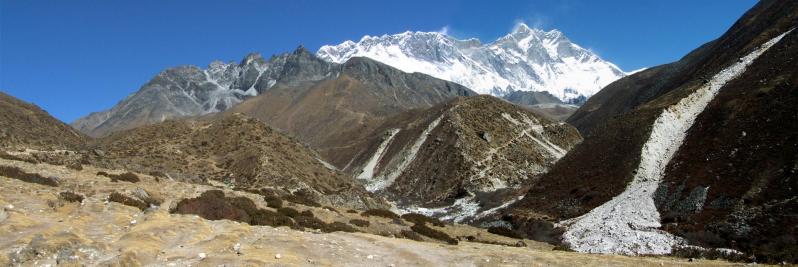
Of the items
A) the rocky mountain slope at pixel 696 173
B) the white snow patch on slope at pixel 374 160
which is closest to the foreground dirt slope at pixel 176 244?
the rocky mountain slope at pixel 696 173

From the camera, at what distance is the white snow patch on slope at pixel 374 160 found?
11973cm

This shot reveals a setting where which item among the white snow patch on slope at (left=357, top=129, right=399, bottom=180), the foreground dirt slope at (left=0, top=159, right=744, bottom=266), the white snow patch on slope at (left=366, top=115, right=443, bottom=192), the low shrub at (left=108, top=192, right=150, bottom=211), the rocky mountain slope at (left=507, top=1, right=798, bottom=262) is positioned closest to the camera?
the foreground dirt slope at (left=0, top=159, right=744, bottom=266)

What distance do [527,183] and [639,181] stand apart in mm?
32889

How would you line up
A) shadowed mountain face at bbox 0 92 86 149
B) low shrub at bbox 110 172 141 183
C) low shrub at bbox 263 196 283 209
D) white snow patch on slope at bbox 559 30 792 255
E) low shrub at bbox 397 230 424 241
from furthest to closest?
1. shadowed mountain face at bbox 0 92 86 149
2. white snow patch on slope at bbox 559 30 792 255
3. low shrub at bbox 110 172 141 183
4. low shrub at bbox 263 196 283 209
5. low shrub at bbox 397 230 424 241

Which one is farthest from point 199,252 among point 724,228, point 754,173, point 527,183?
point 527,183

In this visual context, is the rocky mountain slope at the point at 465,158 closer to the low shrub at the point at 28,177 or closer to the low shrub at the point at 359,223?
the low shrub at the point at 359,223

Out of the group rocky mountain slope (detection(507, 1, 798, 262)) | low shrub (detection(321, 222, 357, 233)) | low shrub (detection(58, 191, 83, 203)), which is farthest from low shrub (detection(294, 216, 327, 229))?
rocky mountain slope (detection(507, 1, 798, 262))

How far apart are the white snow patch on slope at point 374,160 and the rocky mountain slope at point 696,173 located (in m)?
53.6

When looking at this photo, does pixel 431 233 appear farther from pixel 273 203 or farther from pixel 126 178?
pixel 126 178

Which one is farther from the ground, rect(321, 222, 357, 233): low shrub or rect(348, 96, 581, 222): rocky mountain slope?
rect(348, 96, 581, 222): rocky mountain slope

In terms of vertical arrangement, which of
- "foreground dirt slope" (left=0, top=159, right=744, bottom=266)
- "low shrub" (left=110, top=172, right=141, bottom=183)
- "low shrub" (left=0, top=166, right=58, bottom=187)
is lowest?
"foreground dirt slope" (left=0, top=159, right=744, bottom=266)

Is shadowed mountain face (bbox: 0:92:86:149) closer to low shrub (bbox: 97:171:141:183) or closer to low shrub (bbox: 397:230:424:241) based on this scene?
low shrub (bbox: 97:171:141:183)

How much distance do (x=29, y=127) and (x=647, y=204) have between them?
8383 centimetres

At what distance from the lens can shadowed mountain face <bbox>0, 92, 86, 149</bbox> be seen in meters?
66.4
